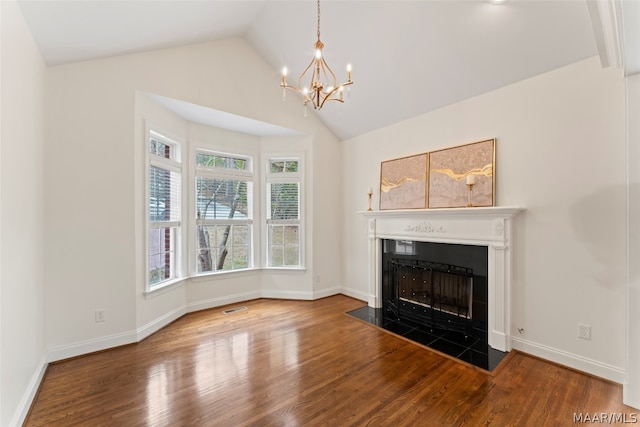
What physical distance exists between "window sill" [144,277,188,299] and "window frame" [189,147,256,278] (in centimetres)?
22

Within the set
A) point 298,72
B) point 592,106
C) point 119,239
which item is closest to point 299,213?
point 298,72

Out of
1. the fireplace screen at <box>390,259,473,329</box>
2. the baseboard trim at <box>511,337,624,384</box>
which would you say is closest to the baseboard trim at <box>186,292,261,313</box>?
the fireplace screen at <box>390,259,473,329</box>

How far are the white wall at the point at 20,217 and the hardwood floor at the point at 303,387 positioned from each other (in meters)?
0.31

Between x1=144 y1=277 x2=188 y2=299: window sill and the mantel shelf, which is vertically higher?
the mantel shelf

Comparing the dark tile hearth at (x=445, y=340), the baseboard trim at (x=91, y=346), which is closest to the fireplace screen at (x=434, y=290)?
the dark tile hearth at (x=445, y=340)

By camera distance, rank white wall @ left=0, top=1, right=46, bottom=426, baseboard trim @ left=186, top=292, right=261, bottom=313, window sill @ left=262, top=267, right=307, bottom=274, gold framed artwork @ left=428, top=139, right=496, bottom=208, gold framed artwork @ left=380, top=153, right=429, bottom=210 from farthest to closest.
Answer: window sill @ left=262, top=267, right=307, bottom=274
baseboard trim @ left=186, top=292, right=261, bottom=313
gold framed artwork @ left=380, top=153, right=429, bottom=210
gold framed artwork @ left=428, top=139, right=496, bottom=208
white wall @ left=0, top=1, right=46, bottom=426

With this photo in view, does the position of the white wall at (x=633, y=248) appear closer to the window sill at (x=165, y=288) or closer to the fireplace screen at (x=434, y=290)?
the fireplace screen at (x=434, y=290)

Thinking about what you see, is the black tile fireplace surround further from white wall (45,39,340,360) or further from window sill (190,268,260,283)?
white wall (45,39,340,360)

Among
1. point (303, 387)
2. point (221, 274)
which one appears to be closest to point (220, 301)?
point (221, 274)

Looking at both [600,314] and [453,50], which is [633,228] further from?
[453,50]

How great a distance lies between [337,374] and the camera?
7.82 ft

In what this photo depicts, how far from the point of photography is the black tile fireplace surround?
289 cm

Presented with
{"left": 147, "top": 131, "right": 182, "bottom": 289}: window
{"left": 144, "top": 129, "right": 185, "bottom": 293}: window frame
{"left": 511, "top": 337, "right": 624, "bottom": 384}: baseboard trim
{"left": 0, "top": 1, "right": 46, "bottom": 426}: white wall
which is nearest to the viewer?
{"left": 0, "top": 1, "right": 46, "bottom": 426}: white wall

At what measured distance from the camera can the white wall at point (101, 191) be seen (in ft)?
8.58
